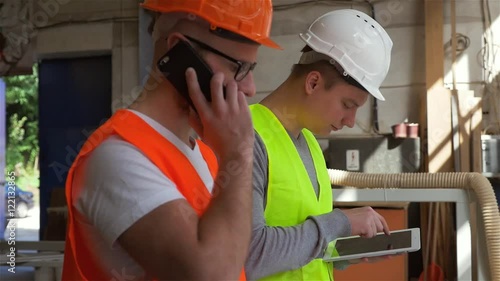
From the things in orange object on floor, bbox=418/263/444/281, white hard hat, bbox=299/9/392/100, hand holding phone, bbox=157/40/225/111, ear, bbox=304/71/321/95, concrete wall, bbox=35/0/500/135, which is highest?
concrete wall, bbox=35/0/500/135

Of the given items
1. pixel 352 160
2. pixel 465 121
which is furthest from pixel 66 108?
pixel 465 121

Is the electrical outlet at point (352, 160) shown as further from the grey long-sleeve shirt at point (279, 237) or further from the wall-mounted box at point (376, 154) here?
the grey long-sleeve shirt at point (279, 237)

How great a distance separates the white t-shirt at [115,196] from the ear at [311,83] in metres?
0.79

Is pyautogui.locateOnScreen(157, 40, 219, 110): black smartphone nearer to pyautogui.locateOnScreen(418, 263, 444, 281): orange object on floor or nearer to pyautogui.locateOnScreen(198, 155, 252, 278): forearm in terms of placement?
pyautogui.locateOnScreen(198, 155, 252, 278): forearm

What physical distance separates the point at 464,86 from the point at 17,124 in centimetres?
654

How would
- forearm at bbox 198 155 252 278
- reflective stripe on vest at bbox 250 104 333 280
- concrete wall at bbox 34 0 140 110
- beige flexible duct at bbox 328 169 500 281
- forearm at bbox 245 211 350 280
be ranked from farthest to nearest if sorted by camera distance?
concrete wall at bbox 34 0 140 110
beige flexible duct at bbox 328 169 500 281
reflective stripe on vest at bbox 250 104 333 280
forearm at bbox 245 211 350 280
forearm at bbox 198 155 252 278

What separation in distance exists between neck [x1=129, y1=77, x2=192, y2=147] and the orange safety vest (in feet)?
0.11

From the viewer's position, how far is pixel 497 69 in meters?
5.29

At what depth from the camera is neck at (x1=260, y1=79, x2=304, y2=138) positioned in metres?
1.57

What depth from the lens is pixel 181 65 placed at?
3.02ft

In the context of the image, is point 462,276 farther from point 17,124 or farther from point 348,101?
point 17,124

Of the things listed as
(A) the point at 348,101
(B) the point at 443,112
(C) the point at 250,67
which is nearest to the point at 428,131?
Result: (B) the point at 443,112

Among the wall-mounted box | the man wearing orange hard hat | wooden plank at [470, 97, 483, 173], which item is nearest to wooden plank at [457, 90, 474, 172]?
wooden plank at [470, 97, 483, 173]

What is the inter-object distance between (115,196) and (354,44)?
3.34ft
